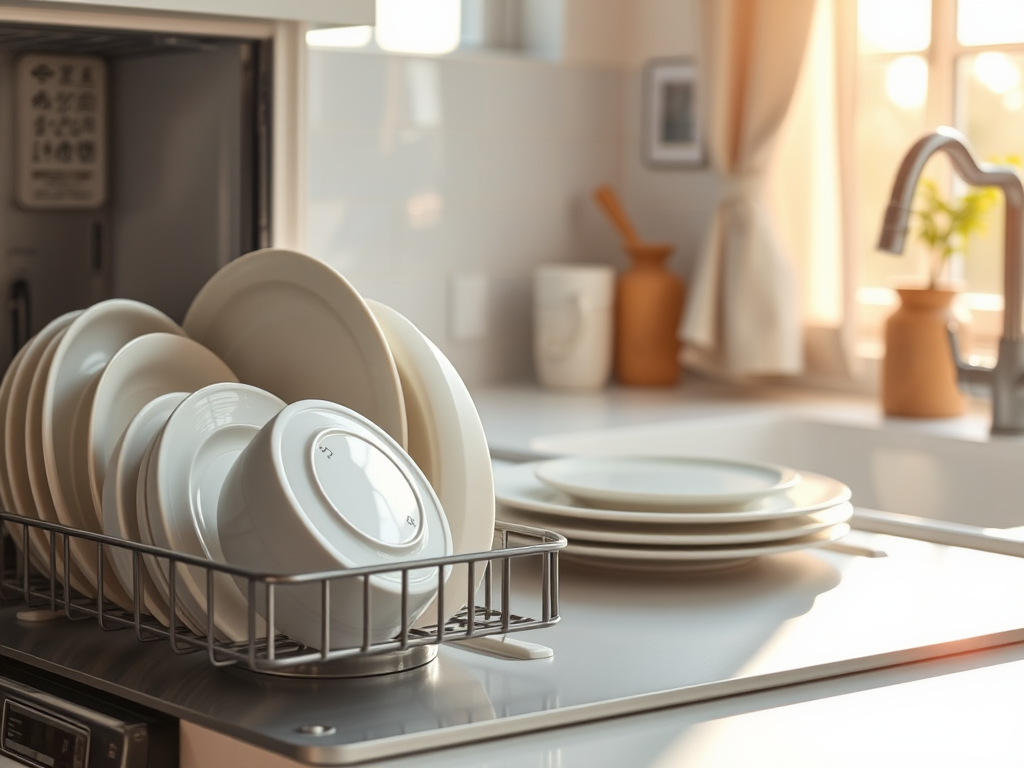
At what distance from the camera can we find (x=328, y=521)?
0.78 m

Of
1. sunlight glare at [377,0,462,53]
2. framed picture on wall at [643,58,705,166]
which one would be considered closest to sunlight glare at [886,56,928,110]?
framed picture on wall at [643,58,705,166]

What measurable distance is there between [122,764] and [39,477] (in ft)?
0.83

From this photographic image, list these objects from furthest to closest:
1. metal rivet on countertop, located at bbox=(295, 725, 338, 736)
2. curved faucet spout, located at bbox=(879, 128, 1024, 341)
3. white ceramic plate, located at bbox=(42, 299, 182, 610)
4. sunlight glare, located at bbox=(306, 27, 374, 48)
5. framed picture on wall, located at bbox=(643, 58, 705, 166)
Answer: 1. framed picture on wall, located at bbox=(643, 58, 705, 166)
2. sunlight glare, located at bbox=(306, 27, 374, 48)
3. curved faucet spout, located at bbox=(879, 128, 1024, 341)
4. white ceramic plate, located at bbox=(42, 299, 182, 610)
5. metal rivet on countertop, located at bbox=(295, 725, 338, 736)

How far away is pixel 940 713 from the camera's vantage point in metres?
0.82

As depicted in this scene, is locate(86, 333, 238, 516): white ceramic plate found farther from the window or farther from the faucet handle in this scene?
the window

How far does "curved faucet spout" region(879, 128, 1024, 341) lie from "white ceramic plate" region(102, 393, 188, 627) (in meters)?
0.94

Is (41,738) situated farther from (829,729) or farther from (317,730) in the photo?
(829,729)


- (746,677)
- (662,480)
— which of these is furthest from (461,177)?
(746,677)

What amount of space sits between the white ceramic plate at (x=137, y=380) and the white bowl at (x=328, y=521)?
0.16 meters

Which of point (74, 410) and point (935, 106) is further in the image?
point (935, 106)

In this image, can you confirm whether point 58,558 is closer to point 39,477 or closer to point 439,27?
point 39,477

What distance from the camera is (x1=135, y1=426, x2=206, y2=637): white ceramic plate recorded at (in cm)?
83

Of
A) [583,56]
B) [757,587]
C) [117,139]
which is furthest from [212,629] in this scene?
[583,56]

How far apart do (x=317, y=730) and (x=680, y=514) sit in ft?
1.33
